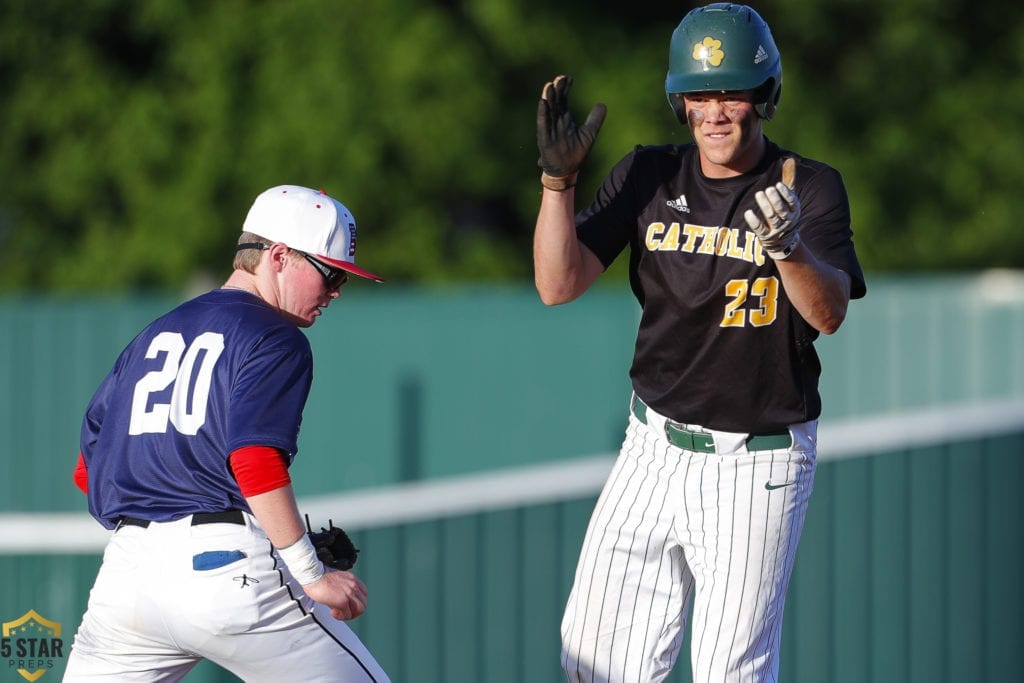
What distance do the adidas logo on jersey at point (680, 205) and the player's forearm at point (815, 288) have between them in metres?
0.39

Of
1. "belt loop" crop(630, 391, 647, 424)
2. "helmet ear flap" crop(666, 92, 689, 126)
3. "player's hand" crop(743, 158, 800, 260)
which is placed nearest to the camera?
"player's hand" crop(743, 158, 800, 260)

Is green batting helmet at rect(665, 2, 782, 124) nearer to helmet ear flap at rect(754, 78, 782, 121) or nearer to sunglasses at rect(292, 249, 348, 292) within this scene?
helmet ear flap at rect(754, 78, 782, 121)

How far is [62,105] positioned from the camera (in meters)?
16.1

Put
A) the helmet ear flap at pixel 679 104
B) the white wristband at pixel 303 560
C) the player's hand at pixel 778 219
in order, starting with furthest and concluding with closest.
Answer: the helmet ear flap at pixel 679 104
the white wristband at pixel 303 560
the player's hand at pixel 778 219

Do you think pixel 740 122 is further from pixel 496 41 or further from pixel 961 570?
pixel 496 41

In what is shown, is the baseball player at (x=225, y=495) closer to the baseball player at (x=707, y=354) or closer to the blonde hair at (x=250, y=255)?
the blonde hair at (x=250, y=255)

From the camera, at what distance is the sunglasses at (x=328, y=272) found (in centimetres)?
423

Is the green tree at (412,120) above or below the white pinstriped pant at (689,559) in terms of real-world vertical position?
above

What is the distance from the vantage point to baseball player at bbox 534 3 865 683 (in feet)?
13.9

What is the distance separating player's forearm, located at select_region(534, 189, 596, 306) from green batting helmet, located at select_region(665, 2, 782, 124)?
45 centimetres

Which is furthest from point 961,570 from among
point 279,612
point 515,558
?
point 279,612

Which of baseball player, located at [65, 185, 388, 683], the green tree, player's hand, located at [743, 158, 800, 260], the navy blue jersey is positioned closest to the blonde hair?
baseball player, located at [65, 185, 388, 683]

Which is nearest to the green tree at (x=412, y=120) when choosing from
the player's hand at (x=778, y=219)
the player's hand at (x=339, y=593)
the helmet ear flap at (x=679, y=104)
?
the helmet ear flap at (x=679, y=104)

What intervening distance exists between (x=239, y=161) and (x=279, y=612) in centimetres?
1162
